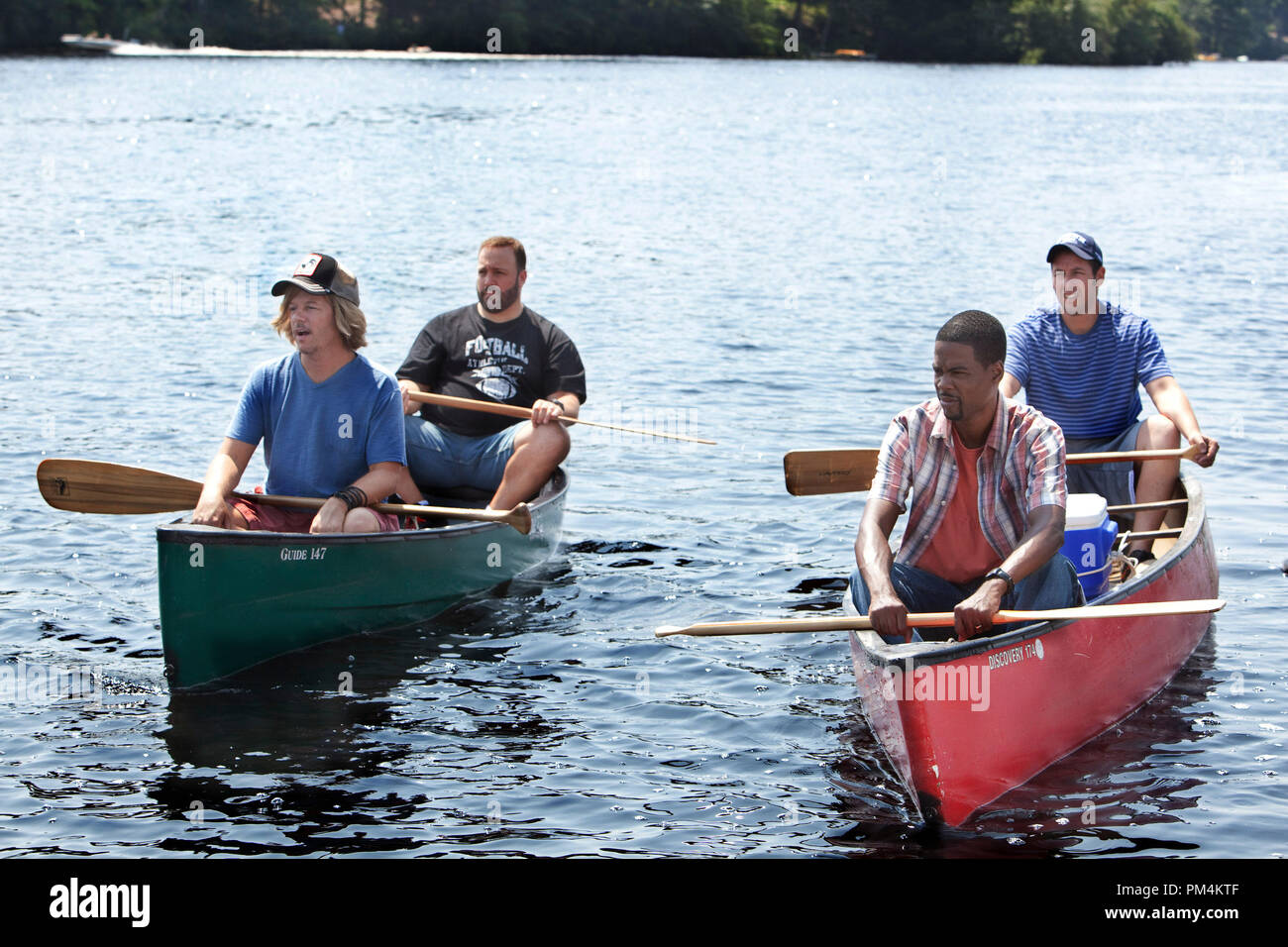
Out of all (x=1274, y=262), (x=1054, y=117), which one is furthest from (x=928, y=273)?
(x=1054, y=117)

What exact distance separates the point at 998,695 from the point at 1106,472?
2.83 meters

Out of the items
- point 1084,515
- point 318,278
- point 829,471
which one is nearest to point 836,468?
point 829,471

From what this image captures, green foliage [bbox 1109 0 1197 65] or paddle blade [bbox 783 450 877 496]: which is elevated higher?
green foliage [bbox 1109 0 1197 65]

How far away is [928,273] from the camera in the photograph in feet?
70.5

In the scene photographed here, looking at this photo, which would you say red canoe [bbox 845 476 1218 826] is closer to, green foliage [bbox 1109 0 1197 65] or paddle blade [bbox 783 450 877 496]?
paddle blade [bbox 783 450 877 496]

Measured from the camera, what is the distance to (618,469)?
461 inches

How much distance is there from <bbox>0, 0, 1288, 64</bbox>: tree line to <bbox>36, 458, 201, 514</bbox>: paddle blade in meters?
66.5

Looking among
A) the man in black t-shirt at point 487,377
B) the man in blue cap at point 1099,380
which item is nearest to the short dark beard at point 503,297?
the man in black t-shirt at point 487,377

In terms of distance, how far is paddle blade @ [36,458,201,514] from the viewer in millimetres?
7430

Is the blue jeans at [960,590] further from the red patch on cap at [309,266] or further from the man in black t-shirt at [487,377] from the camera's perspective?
the man in black t-shirt at [487,377]

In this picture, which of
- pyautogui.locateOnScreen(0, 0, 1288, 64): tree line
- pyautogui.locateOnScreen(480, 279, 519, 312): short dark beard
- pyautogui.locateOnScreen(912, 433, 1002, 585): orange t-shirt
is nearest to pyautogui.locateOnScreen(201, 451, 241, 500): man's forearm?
pyautogui.locateOnScreen(480, 279, 519, 312): short dark beard

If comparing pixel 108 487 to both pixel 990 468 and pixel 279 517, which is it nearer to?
pixel 279 517
